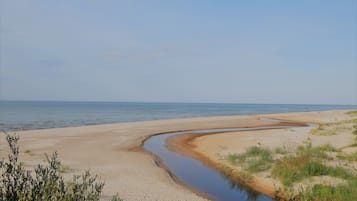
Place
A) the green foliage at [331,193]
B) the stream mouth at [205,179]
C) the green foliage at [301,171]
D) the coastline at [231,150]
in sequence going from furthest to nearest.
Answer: the coastline at [231,150] < the green foliage at [301,171] < the stream mouth at [205,179] < the green foliage at [331,193]

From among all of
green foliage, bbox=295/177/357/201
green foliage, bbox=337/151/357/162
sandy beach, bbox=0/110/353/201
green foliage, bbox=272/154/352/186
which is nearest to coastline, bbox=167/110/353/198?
sandy beach, bbox=0/110/353/201

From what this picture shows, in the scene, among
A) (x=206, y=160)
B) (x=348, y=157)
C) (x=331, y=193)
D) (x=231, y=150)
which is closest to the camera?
(x=331, y=193)

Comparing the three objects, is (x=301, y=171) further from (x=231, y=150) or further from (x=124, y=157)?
(x=124, y=157)

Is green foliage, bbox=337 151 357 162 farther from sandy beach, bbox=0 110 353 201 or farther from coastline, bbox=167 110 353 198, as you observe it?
sandy beach, bbox=0 110 353 201

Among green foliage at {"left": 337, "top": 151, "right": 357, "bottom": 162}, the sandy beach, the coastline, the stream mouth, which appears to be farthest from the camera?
green foliage at {"left": 337, "top": 151, "right": 357, "bottom": 162}

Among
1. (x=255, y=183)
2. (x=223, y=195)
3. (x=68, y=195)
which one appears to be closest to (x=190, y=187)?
(x=223, y=195)

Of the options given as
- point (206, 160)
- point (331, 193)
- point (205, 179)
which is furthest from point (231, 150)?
point (331, 193)

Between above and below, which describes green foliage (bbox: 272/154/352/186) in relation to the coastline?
above

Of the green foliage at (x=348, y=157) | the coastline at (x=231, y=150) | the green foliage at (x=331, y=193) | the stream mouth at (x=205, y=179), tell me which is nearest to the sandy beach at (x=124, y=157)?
the coastline at (x=231, y=150)

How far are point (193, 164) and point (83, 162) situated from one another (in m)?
6.65

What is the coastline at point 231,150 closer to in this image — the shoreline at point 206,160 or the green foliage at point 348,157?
the shoreline at point 206,160

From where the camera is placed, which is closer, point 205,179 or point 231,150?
point 205,179

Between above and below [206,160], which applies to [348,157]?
above

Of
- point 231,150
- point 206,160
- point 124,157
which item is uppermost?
point 231,150
